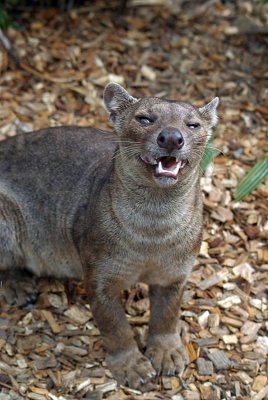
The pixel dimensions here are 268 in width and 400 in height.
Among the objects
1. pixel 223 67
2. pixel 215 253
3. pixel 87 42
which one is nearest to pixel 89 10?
pixel 87 42

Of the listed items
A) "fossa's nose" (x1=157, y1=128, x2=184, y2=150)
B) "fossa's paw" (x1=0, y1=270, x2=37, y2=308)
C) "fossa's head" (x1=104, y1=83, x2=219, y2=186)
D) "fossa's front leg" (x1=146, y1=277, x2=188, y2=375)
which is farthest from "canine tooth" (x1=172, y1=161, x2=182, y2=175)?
"fossa's paw" (x1=0, y1=270, x2=37, y2=308)

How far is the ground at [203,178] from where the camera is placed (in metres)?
5.99

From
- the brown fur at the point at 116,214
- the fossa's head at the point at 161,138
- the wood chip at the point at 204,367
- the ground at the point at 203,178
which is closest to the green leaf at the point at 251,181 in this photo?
the ground at the point at 203,178

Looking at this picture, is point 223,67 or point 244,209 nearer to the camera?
point 244,209

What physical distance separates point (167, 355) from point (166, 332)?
0.17 m

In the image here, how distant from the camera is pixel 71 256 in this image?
636 centimetres

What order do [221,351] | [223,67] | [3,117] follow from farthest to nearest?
[223,67] → [3,117] → [221,351]

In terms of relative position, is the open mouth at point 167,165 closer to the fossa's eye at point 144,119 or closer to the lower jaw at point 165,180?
the lower jaw at point 165,180

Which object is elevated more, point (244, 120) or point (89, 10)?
point (89, 10)

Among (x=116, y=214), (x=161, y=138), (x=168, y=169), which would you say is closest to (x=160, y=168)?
(x=168, y=169)

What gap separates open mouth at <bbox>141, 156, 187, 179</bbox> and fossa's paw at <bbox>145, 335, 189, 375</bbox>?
1.58 m

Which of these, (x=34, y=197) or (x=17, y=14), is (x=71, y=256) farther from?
(x=17, y=14)

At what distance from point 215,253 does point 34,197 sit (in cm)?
161

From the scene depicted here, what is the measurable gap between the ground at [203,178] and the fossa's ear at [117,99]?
1.64 m
